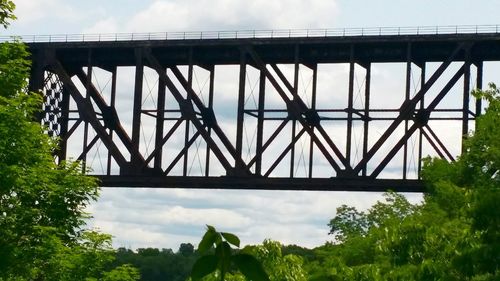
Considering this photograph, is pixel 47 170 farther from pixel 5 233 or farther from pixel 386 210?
pixel 386 210

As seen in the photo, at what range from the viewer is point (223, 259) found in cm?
586

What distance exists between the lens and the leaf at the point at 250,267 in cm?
575

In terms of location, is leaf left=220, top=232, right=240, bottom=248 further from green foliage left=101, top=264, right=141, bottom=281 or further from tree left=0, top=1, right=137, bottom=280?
green foliage left=101, top=264, right=141, bottom=281

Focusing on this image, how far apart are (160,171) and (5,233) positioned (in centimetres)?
3701

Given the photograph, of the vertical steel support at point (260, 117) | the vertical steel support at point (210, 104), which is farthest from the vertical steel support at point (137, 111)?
the vertical steel support at point (260, 117)

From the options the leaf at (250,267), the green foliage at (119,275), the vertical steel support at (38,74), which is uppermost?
the vertical steel support at (38,74)

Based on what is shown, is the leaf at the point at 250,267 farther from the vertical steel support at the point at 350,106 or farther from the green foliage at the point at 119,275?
the vertical steel support at the point at 350,106

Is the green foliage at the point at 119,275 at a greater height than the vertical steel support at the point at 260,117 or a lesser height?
lesser

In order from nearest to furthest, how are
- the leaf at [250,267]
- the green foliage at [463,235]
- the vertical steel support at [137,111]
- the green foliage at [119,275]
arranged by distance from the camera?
1. the leaf at [250,267]
2. the green foliage at [463,235]
3. the green foliage at [119,275]
4. the vertical steel support at [137,111]

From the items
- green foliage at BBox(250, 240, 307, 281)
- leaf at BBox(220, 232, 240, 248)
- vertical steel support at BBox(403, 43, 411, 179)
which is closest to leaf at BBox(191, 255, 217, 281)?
leaf at BBox(220, 232, 240, 248)

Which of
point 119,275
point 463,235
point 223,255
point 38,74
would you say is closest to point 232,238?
point 223,255

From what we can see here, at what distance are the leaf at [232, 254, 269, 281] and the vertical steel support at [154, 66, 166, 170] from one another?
66.9 m

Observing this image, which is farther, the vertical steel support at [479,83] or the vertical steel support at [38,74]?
the vertical steel support at [38,74]

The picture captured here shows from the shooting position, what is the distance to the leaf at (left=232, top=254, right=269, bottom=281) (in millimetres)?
5746
